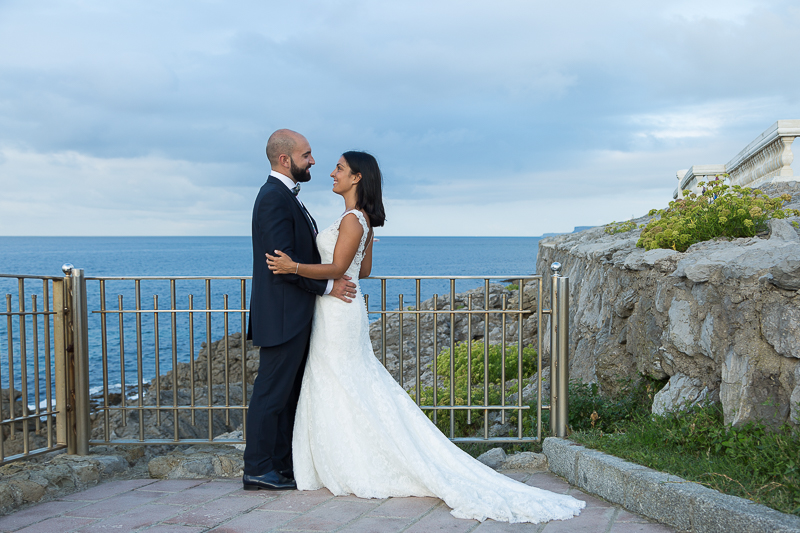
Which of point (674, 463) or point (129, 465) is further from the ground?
point (674, 463)

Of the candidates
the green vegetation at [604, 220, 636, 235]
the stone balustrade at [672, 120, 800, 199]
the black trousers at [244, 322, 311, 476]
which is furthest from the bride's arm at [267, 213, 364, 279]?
the green vegetation at [604, 220, 636, 235]

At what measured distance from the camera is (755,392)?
364 cm

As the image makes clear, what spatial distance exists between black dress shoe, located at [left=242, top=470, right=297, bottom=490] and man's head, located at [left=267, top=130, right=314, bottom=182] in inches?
75.8

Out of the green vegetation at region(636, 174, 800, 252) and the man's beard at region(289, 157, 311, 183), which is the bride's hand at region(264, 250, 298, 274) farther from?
the green vegetation at region(636, 174, 800, 252)

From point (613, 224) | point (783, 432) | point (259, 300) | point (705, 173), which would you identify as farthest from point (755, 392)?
point (705, 173)

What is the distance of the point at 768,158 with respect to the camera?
29.4ft

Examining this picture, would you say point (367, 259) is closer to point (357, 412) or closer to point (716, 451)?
point (357, 412)

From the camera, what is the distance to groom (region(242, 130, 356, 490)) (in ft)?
12.8

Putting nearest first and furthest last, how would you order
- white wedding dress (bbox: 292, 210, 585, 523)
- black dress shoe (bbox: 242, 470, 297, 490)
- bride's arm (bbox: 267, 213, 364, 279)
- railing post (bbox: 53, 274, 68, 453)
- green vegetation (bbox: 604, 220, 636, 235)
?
white wedding dress (bbox: 292, 210, 585, 523) → bride's arm (bbox: 267, 213, 364, 279) → black dress shoe (bbox: 242, 470, 297, 490) → railing post (bbox: 53, 274, 68, 453) → green vegetation (bbox: 604, 220, 636, 235)

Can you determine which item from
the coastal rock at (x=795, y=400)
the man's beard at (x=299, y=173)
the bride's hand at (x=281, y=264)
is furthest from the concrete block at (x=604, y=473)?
the man's beard at (x=299, y=173)

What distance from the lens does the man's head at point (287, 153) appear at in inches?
160

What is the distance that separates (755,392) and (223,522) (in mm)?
3089

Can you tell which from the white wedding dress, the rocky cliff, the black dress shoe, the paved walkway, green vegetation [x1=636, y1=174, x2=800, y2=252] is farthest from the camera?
green vegetation [x1=636, y1=174, x2=800, y2=252]

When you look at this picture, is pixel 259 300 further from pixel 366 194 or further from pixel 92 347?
pixel 92 347
